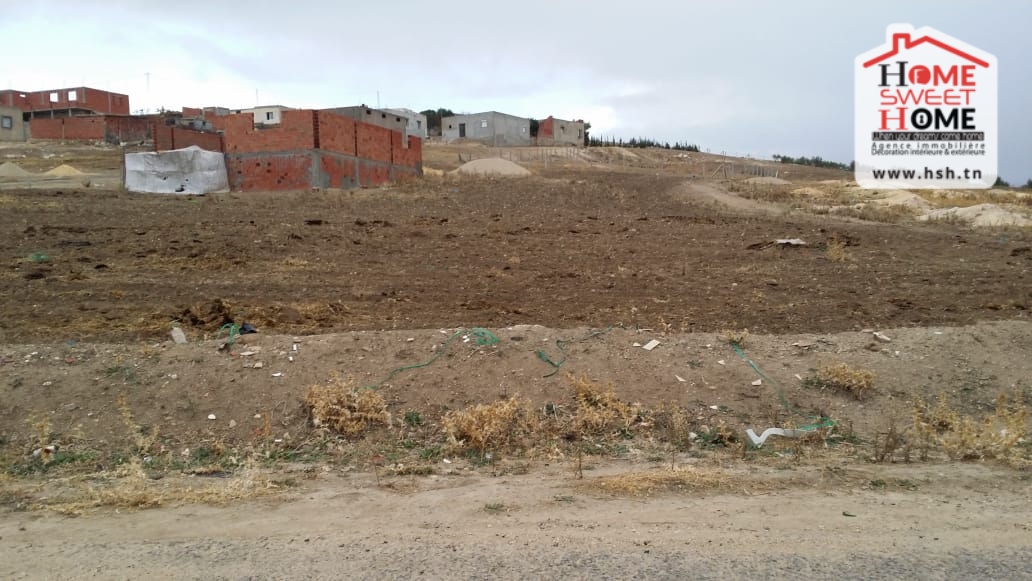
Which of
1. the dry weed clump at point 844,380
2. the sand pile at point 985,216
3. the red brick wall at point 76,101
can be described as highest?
the red brick wall at point 76,101

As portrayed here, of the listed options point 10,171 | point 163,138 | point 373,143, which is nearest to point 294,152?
point 373,143

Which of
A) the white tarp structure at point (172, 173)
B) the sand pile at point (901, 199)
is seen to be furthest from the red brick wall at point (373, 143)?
the sand pile at point (901, 199)

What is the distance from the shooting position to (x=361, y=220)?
17094 millimetres

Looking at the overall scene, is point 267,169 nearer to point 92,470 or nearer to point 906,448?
point 92,470

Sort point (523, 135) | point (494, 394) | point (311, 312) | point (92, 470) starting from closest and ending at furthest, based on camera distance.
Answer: point (92, 470)
point (494, 394)
point (311, 312)
point (523, 135)

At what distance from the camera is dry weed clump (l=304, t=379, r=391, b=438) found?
563 centimetres

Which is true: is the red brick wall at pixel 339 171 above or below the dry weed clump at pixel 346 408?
above

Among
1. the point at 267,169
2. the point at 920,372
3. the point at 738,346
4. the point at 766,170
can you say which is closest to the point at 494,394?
the point at 738,346

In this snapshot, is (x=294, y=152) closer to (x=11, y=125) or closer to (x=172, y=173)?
(x=172, y=173)

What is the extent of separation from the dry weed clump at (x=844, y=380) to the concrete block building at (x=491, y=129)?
209ft

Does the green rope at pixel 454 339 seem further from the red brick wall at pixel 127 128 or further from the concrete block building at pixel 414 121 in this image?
the concrete block building at pixel 414 121

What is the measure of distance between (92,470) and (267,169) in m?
22.7

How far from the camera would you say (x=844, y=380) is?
20.8 ft

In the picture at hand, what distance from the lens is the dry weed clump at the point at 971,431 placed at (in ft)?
17.0
